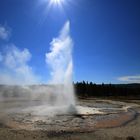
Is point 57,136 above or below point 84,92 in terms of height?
below

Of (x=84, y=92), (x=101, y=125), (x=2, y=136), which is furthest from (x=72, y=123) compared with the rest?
(x=84, y=92)

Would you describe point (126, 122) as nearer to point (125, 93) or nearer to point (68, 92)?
point (68, 92)

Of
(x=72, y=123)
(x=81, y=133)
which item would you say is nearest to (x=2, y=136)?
(x=81, y=133)

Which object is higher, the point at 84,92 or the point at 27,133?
the point at 84,92

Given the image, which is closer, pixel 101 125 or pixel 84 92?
pixel 101 125

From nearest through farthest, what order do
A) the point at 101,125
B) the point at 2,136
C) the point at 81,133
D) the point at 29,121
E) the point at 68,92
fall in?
the point at 2,136, the point at 81,133, the point at 101,125, the point at 29,121, the point at 68,92

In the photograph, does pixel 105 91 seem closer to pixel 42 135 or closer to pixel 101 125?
pixel 101 125

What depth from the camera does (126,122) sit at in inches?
873

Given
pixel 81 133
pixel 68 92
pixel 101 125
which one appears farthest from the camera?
pixel 68 92

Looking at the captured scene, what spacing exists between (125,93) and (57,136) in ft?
235

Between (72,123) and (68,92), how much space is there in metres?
19.5

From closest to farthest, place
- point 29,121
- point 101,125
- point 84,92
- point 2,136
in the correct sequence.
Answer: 1. point 2,136
2. point 101,125
3. point 29,121
4. point 84,92

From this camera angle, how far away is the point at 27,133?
1642 centimetres

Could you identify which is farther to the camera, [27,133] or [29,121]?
[29,121]
